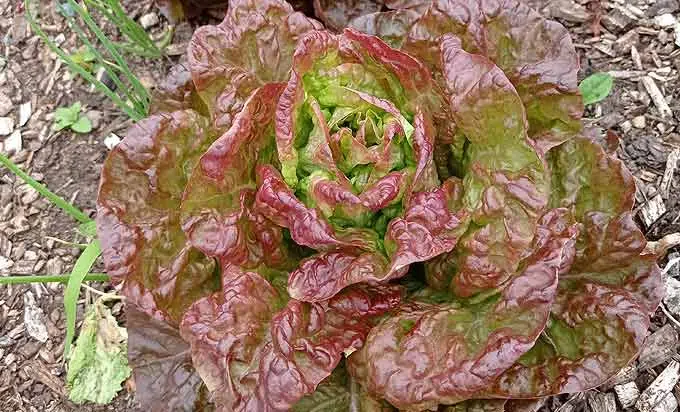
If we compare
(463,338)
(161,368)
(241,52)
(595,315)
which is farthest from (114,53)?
(595,315)

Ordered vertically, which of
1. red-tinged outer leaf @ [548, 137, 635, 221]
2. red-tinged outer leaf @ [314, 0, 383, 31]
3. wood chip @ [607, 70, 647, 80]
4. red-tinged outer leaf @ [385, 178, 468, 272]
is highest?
red-tinged outer leaf @ [314, 0, 383, 31]

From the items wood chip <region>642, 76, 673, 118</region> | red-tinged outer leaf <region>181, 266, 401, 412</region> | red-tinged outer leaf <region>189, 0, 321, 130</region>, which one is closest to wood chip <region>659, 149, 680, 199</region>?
wood chip <region>642, 76, 673, 118</region>

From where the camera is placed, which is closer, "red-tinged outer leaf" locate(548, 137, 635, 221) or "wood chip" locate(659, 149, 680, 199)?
"red-tinged outer leaf" locate(548, 137, 635, 221)

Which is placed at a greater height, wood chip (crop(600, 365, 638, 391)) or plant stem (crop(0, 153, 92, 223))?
plant stem (crop(0, 153, 92, 223))

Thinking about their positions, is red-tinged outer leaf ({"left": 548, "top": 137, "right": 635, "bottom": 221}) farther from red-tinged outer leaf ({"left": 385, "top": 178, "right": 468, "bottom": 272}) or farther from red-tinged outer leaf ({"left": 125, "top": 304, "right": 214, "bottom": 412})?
red-tinged outer leaf ({"left": 125, "top": 304, "right": 214, "bottom": 412})

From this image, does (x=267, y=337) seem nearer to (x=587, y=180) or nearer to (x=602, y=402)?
(x=587, y=180)

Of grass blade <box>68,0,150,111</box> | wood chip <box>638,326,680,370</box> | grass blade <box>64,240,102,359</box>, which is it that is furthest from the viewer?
wood chip <box>638,326,680,370</box>

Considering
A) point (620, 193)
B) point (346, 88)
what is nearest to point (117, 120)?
point (346, 88)
